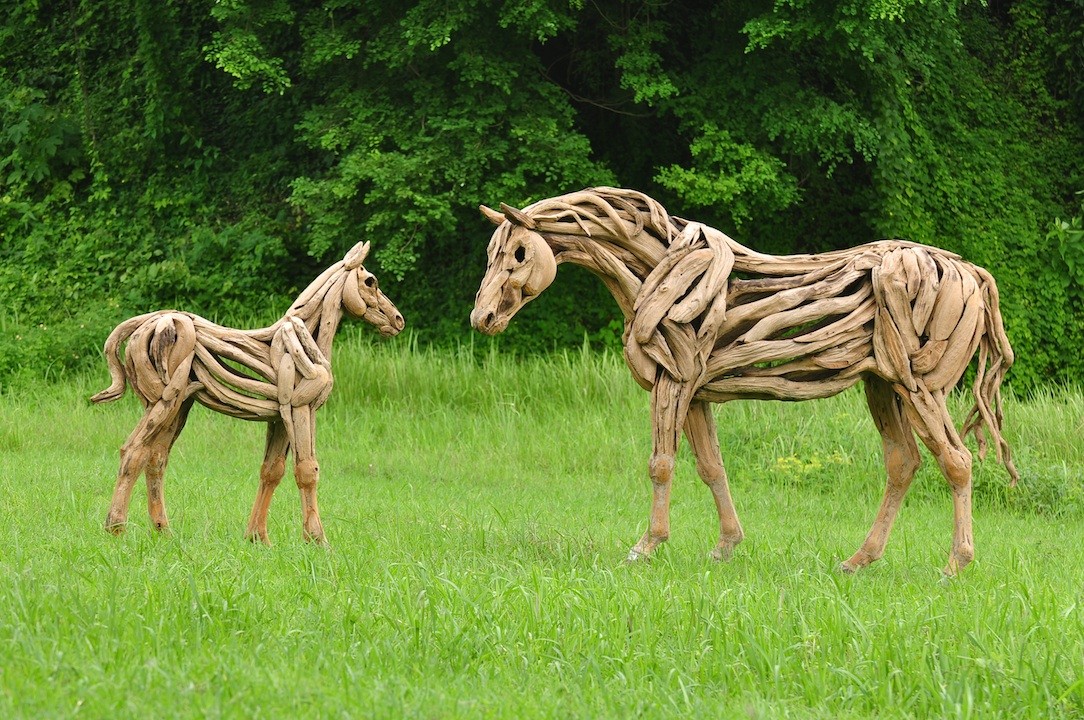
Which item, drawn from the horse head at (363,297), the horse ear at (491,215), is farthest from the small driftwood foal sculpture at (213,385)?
the horse ear at (491,215)

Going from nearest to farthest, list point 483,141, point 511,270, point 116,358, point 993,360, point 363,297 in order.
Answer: point 511,270 → point 993,360 → point 116,358 → point 363,297 → point 483,141

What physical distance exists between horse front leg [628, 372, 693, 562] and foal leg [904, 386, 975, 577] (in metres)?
1.22

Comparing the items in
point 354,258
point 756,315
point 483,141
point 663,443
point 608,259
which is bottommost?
point 663,443

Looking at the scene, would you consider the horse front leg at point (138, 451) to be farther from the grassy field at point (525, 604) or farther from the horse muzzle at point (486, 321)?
the horse muzzle at point (486, 321)

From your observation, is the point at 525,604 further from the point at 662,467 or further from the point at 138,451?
the point at 138,451

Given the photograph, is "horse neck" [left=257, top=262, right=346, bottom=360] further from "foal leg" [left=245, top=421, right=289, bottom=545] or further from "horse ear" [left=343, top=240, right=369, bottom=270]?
"foal leg" [left=245, top=421, right=289, bottom=545]

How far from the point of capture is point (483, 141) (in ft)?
48.0

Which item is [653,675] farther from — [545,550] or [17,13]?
[17,13]

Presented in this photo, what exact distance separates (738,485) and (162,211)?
10.8 metres

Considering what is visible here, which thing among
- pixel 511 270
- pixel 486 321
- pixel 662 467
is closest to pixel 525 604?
pixel 662 467

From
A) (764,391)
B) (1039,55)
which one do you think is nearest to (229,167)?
(1039,55)

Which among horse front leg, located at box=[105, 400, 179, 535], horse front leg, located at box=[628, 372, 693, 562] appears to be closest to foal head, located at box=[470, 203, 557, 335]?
horse front leg, located at box=[628, 372, 693, 562]

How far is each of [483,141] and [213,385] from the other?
871 cm

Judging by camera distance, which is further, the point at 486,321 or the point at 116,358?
the point at 116,358
